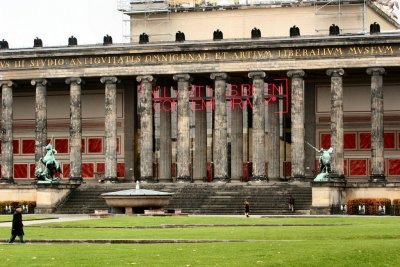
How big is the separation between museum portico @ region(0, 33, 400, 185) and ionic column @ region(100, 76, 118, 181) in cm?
9

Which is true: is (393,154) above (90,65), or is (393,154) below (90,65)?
below

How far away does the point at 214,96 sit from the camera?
104m

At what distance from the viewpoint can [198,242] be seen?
4906 centimetres

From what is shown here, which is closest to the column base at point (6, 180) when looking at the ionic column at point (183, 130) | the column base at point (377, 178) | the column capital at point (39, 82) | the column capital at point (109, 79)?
the column capital at point (39, 82)

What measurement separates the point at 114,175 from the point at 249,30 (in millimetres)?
18537

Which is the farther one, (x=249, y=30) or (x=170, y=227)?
(x=249, y=30)

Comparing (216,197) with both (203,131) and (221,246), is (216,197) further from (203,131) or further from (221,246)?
(221,246)

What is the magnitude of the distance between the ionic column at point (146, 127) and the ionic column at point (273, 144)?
412 inches

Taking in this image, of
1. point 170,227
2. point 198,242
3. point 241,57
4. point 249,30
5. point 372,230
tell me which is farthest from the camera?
point 249,30

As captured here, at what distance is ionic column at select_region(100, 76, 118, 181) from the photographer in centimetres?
10375

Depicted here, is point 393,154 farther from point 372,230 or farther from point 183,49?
point 372,230

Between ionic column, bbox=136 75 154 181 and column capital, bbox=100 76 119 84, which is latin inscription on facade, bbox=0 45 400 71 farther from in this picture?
ionic column, bbox=136 75 154 181

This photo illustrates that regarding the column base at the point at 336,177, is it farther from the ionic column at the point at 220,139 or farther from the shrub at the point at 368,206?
the ionic column at the point at 220,139

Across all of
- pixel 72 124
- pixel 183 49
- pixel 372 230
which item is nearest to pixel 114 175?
pixel 72 124
